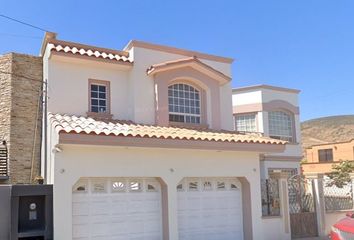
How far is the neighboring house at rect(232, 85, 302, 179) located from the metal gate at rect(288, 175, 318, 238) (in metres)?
8.02

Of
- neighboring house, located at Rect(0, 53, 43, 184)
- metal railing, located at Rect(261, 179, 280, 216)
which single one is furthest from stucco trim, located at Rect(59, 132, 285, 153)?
neighboring house, located at Rect(0, 53, 43, 184)

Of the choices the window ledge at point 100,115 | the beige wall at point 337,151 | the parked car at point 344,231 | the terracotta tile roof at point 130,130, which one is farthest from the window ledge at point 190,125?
the beige wall at point 337,151

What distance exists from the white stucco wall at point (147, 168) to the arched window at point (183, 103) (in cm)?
260

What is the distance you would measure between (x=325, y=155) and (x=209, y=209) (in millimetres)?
39789

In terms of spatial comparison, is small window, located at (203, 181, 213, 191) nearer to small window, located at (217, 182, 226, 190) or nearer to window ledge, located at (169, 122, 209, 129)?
small window, located at (217, 182, 226, 190)

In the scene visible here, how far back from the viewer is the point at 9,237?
1148 centimetres

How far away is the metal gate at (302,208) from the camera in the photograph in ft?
55.8

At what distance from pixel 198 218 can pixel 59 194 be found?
5.12 m

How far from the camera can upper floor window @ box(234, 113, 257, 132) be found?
1066 inches

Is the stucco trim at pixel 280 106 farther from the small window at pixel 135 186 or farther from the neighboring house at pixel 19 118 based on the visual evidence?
the neighboring house at pixel 19 118

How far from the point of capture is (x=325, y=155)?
167ft

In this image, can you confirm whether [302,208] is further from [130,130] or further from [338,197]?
[130,130]

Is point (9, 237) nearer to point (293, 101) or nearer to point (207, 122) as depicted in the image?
point (207, 122)

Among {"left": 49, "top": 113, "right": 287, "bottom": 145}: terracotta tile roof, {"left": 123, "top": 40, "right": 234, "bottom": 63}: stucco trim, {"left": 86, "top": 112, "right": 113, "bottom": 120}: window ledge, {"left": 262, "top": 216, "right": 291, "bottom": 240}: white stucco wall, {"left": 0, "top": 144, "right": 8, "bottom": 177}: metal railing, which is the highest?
{"left": 123, "top": 40, "right": 234, "bottom": 63}: stucco trim
